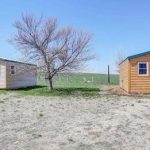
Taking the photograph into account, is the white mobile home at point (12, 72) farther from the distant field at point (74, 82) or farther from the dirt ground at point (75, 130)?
the dirt ground at point (75, 130)

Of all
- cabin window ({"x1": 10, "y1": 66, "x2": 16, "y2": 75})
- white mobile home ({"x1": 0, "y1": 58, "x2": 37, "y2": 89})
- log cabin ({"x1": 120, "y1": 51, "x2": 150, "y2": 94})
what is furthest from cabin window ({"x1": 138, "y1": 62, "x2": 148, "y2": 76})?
cabin window ({"x1": 10, "y1": 66, "x2": 16, "y2": 75})

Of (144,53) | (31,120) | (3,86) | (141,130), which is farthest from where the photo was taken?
(3,86)

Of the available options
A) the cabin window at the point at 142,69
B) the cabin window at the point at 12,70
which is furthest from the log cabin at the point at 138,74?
the cabin window at the point at 12,70

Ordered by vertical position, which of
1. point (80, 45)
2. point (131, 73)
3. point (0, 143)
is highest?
point (80, 45)

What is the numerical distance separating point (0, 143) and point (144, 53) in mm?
16909

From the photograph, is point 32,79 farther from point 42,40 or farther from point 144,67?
point 144,67

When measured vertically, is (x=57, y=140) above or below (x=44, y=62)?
below

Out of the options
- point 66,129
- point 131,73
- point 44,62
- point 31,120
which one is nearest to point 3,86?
point 44,62

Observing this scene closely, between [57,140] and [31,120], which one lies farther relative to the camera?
[31,120]

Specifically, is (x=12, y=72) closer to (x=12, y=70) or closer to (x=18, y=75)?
(x=12, y=70)

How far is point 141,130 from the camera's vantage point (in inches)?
374

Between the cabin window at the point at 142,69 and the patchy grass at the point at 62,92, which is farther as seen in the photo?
the patchy grass at the point at 62,92

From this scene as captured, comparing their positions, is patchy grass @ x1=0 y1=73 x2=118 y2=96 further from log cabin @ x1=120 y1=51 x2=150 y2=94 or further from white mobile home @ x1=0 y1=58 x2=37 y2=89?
log cabin @ x1=120 y1=51 x2=150 y2=94

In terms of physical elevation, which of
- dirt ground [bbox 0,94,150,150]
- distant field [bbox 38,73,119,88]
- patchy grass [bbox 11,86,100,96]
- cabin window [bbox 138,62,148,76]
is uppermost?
cabin window [bbox 138,62,148,76]
